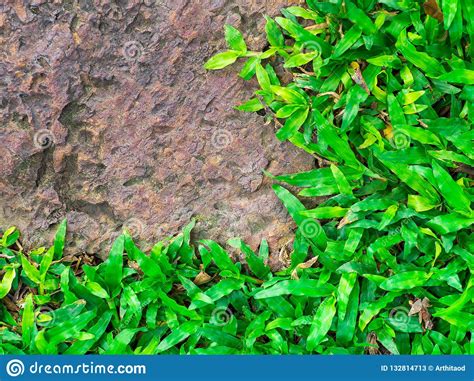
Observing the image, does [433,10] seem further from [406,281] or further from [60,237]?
[60,237]

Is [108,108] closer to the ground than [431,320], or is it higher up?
higher up

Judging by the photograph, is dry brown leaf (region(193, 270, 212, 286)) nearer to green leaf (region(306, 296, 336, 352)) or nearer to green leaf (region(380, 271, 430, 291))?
green leaf (region(306, 296, 336, 352))

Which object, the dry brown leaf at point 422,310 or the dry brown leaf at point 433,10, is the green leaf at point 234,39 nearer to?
the dry brown leaf at point 433,10

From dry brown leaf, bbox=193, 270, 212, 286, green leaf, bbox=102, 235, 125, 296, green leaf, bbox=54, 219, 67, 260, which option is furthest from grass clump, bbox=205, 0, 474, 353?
green leaf, bbox=54, 219, 67, 260

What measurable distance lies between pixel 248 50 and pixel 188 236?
985 mm

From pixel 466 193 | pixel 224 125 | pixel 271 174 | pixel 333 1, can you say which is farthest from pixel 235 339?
pixel 333 1

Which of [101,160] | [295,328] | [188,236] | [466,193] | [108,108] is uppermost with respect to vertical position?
[108,108]

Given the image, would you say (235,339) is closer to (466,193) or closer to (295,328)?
(295,328)

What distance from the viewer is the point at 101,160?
325 cm

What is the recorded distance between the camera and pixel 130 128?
10.6ft

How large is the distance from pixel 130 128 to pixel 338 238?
1.18m

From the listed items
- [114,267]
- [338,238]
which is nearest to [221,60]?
[338,238]

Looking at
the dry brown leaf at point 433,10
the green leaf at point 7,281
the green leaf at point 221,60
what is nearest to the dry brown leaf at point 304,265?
the green leaf at point 221,60

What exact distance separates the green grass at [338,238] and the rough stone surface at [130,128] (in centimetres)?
11
